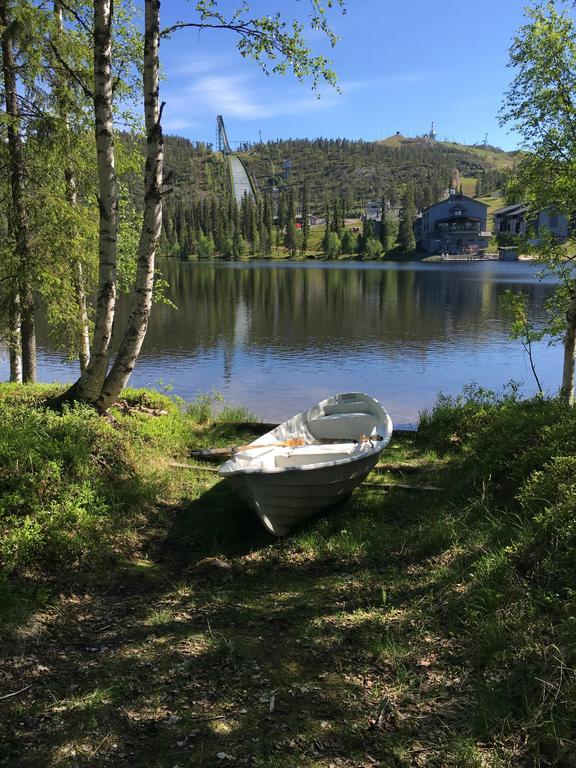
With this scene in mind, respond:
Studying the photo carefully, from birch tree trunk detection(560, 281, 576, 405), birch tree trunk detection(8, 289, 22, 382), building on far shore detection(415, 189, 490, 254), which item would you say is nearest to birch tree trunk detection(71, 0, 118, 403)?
birch tree trunk detection(8, 289, 22, 382)

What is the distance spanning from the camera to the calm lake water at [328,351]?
21.6 meters

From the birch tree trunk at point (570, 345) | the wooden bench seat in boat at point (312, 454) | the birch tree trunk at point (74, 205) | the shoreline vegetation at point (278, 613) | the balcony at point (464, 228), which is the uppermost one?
the balcony at point (464, 228)

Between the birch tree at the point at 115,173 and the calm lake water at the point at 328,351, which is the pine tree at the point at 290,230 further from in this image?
the birch tree at the point at 115,173

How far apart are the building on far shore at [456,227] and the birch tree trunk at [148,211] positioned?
12956 cm

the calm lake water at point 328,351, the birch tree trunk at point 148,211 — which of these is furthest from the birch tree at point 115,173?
the calm lake water at point 328,351

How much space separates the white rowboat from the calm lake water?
5.22m

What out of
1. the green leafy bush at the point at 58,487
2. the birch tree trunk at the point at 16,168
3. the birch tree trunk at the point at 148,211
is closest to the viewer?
the green leafy bush at the point at 58,487

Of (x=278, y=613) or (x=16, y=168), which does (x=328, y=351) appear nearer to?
(x=16, y=168)

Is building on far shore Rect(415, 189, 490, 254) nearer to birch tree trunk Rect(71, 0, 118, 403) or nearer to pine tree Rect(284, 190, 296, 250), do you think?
pine tree Rect(284, 190, 296, 250)

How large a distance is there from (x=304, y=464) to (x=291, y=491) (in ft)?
3.26

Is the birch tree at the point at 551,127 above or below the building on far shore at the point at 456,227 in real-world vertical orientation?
below

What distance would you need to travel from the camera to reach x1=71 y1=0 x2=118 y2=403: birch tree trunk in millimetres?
7789

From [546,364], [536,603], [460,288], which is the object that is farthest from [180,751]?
[460,288]

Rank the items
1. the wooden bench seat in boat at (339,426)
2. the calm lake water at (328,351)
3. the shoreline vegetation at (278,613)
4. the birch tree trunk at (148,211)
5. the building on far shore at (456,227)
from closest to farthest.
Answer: the shoreline vegetation at (278,613) → the birch tree trunk at (148,211) → the wooden bench seat in boat at (339,426) → the calm lake water at (328,351) → the building on far shore at (456,227)
